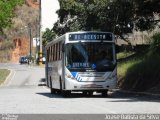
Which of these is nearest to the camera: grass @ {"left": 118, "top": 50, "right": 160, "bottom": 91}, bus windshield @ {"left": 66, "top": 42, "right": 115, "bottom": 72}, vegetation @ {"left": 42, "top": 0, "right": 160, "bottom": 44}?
bus windshield @ {"left": 66, "top": 42, "right": 115, "bottom": 72}

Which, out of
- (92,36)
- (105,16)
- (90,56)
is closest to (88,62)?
(90,56)

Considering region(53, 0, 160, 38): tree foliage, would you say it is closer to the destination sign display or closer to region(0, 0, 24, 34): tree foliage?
the destination sign display

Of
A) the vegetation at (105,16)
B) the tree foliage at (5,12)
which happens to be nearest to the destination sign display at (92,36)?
the vegetation at (105,16)

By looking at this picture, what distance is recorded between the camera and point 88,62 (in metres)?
28.7

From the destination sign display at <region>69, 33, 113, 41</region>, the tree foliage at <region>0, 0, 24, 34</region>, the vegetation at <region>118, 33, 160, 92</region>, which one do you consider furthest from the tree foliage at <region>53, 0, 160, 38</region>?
the tree foliage at <region>0, 0, 24, 34</region>

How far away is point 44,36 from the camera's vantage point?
9469 centimetres

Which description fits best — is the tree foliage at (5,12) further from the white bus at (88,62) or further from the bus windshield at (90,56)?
the bus windshield at (90,56)

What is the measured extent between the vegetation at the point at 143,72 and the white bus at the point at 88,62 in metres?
2.97

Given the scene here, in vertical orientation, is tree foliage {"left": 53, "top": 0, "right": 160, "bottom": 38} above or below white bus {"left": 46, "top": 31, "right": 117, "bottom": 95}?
above

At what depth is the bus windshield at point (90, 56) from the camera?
2869 cm

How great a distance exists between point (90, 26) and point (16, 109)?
25.5 metres

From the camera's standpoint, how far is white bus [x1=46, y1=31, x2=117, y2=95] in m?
28.6

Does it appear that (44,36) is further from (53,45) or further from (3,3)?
(53,45)

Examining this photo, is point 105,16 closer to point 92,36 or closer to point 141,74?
point 141,74
